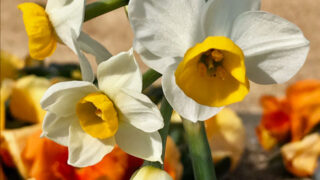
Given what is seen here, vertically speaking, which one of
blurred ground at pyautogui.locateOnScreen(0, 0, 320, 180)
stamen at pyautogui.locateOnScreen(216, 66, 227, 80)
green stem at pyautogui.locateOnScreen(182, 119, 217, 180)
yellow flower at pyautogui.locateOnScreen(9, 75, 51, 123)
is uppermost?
stamen at pyautogui.locateOnScreen(216, 66, 227, 80)

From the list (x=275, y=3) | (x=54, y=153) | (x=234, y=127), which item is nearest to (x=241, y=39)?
(x=54, y=153)

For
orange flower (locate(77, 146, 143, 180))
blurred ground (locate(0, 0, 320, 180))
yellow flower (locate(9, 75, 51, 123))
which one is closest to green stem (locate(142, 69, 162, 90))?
orange flower (locate(77, 146, 143, 180))

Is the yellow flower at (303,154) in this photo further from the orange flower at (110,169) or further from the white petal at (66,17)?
the white petal at (66,17)

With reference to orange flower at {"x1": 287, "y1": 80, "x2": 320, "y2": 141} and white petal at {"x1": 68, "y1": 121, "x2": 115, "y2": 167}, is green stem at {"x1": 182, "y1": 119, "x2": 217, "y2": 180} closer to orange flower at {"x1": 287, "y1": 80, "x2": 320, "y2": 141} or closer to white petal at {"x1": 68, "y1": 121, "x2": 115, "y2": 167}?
white petal at {"x1": 68, "y1": 121, "x2": 115, "y2": 167}

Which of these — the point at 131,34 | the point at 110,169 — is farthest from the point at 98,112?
the point at 131,34

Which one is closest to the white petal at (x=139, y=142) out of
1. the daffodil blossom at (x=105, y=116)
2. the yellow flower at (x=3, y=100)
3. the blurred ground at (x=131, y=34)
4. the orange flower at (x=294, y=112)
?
the daffodil blossom at (x=105, y=116)

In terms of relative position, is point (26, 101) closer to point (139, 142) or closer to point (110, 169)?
point (110, 169)
